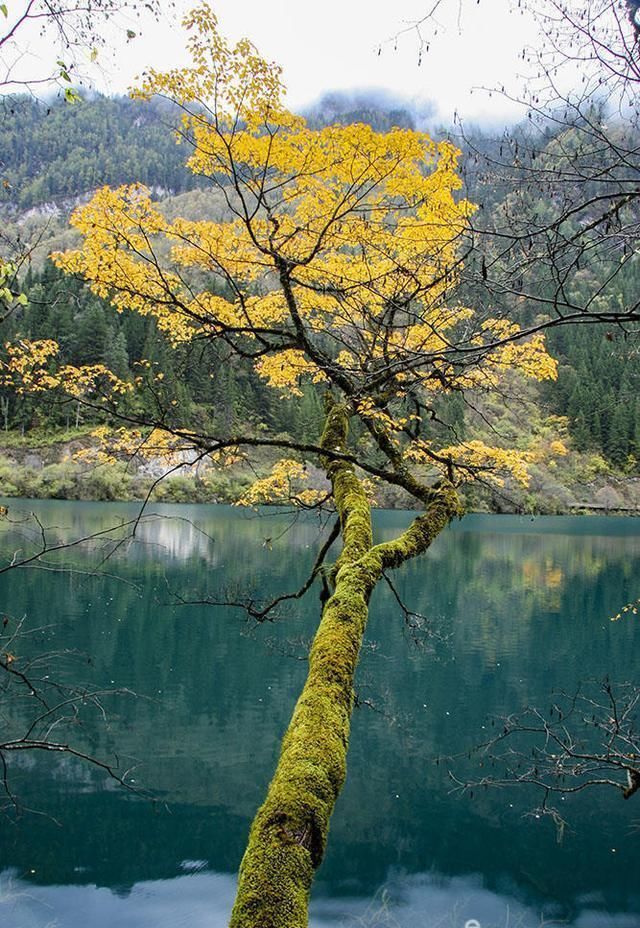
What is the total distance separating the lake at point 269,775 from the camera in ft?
22.6

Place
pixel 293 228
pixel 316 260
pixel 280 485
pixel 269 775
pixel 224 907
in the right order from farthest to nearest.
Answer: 1. pixel 269 775
2. pixel 280 485
3. pixel 224 907
4. pixel 316 260
5. pixel 293 228

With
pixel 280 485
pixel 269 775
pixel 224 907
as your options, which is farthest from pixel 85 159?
pixel 224 907

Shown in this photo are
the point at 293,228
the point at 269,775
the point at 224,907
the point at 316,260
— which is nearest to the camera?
the point at 293,228

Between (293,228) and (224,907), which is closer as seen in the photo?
(293,228)

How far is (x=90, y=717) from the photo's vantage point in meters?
11.0

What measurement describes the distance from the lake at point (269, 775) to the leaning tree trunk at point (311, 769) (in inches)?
52.0

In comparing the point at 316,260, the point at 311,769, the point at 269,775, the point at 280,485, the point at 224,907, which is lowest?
the point at 224,907

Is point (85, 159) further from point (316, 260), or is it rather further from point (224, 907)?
point (224, 907)

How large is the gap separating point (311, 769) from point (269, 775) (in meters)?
8.54

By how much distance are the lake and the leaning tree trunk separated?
4.34ft

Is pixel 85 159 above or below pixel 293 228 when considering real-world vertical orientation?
above

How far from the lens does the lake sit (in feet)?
22.6

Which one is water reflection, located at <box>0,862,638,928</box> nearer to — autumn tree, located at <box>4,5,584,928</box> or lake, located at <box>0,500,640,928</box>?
lake, located at <box>0,500,640,928</box>

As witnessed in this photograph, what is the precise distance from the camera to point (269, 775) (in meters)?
9.45
